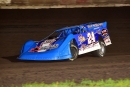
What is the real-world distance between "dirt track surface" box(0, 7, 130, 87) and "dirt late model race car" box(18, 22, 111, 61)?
0.20 m

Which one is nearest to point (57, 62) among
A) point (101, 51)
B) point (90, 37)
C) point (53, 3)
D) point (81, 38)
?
point (81, 38)

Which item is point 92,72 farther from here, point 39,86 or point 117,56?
point 117,56

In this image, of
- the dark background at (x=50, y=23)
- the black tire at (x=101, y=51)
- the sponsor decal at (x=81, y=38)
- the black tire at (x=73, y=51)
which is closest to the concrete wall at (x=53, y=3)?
the dark background at (x=50, y=23)

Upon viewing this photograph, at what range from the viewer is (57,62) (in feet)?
29.6

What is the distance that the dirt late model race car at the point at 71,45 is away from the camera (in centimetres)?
877

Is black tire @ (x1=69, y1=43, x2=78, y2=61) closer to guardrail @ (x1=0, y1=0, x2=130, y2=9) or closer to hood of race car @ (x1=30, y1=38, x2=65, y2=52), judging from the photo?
hood of race car @ (x1=30, y1=38, x2=65, y2=52)

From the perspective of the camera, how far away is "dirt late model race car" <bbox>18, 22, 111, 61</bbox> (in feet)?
28.8

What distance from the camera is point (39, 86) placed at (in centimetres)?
627

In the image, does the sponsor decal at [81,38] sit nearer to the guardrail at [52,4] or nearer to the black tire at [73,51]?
the black tire at [73,51]

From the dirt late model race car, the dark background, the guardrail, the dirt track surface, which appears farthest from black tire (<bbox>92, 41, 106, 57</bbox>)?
the guardrail

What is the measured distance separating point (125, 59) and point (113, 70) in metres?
1.69

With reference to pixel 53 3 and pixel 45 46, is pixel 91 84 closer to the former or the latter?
pixel 45 46

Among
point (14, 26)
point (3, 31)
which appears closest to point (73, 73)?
point (3, 31)

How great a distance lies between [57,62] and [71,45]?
55 cm
